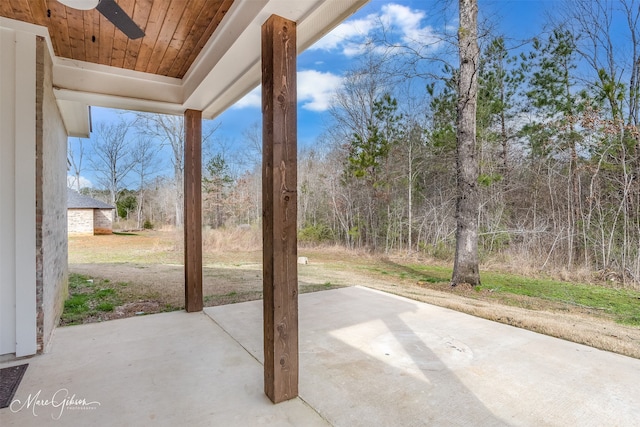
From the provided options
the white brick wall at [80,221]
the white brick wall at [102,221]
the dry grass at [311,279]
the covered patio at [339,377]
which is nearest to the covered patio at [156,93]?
the covered patio at [339,377]

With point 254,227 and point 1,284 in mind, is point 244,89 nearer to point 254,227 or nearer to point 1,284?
point 1,284

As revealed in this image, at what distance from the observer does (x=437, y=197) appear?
8.05m

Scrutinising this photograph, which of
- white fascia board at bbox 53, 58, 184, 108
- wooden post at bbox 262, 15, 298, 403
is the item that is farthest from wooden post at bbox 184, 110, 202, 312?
wooden post at bbox 262, 15, 298, 403

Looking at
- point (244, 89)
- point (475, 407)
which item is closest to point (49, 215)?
point (244, 89)

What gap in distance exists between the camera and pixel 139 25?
2.39m

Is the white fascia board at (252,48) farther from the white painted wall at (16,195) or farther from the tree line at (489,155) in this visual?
the tree line at (489,155)

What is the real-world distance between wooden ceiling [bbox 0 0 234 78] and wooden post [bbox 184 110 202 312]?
72 centimetres

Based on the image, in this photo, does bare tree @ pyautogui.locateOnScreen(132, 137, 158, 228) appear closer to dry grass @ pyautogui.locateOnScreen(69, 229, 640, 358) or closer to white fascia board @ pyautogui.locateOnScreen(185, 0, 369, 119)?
dry grass @ pyautogui.locateOnScreen(69, 229, 640, 358)

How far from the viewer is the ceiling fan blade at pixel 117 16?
159cm

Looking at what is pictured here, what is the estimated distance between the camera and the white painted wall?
96.2 inches

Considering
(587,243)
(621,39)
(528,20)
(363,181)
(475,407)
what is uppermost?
(528,20)

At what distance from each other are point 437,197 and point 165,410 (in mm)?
7395

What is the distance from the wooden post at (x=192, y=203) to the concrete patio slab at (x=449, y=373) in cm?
54

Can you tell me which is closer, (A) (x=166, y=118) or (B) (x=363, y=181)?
(B) (x=363, y=181)
